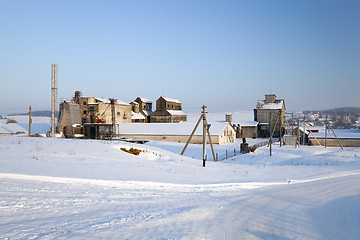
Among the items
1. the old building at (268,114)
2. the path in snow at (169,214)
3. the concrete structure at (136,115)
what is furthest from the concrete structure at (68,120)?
the path in snow at (169,214)

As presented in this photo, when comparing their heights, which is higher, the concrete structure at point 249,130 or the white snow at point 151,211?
the concrete structure at point 249,130

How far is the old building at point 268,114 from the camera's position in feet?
192

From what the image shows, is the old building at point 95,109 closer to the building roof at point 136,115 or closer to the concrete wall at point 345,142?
the building roof at point 136,115

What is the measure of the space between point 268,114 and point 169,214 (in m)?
57.4

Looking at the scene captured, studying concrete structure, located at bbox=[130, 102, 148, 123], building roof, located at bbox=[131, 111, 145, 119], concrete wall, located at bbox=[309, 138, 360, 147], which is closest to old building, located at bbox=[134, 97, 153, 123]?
concrete structure, located at bbox=[130, 102, 148, 123]

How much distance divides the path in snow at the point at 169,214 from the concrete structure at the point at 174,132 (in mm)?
35011

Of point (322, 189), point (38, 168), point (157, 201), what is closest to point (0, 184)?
point (38, 168)

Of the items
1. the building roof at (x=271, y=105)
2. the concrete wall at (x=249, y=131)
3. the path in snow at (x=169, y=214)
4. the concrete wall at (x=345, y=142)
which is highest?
the building roof at (x=271, y=105)

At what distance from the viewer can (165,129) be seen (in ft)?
157

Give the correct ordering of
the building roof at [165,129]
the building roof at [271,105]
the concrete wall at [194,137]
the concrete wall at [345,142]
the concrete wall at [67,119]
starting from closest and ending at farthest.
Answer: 1. the concrete wall at [194,137]
2. the concrete wall at [345,142]
3. the building roof at [165,129]
4. the concrete wall at [67,119]
5. the building roof at [271,105]

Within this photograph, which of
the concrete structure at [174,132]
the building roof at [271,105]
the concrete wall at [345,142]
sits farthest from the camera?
the building roof at [271,105]

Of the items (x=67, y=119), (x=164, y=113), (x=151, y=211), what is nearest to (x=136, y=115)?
(x=164, y=113)

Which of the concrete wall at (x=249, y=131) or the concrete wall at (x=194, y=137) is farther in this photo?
the concrete wall at (x=249, y=131)

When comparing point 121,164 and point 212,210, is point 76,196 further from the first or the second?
point 121,164
